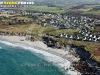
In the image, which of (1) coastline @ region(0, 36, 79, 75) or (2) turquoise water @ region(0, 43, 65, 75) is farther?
(1) coastline @ region(0, 36, 79, 75)

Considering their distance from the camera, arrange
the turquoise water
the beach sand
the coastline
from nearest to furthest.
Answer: the turquoise water < the coastline < the beach sand

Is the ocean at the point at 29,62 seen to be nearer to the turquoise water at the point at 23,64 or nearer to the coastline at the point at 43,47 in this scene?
the turquoise water at the point at 23,64

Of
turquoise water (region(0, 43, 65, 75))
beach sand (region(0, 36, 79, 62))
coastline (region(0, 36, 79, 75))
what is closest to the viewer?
turquoise water (region(0, 43, 65, 75))

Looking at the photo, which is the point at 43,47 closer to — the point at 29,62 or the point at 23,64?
the point at 29,62

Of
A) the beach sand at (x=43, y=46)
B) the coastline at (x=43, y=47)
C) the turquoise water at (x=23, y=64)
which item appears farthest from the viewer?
the beach sand at (x=43, y=46)

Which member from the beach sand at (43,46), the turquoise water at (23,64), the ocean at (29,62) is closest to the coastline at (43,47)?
the beach sand at (43,46)

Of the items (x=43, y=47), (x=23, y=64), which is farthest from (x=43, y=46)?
(x=23, y=64)

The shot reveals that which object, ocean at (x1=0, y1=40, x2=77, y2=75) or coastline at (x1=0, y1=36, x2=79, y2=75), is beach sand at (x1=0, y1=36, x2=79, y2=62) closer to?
coastline at (x1=0, y1=36, x2=79, y2=75)

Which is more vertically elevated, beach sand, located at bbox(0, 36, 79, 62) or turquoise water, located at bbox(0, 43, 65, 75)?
beach sand, located at bbox(0, 36, 79, 62)

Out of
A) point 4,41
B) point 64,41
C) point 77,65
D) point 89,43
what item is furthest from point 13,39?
point 77,65

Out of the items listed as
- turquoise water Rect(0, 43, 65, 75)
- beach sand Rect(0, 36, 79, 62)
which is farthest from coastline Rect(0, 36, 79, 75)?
turquoise water Rect(0, 43, 65, 75)
